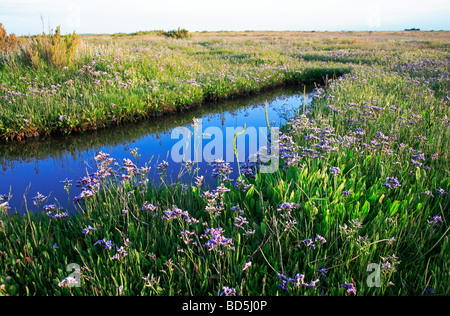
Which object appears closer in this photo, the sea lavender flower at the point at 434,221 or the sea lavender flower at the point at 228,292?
the sea lavender flower at the point at 228,292

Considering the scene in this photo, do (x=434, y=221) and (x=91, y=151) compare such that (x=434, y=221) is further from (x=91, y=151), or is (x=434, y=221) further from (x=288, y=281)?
(x=91, y=151)

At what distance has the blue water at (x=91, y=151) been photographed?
4652mm

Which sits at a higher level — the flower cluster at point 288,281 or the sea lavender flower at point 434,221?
the sea lavender flower at point 434,221

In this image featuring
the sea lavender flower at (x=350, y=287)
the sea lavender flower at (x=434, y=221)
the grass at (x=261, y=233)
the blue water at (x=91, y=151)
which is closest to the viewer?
the sea lavender flower at (x=350, y=287)

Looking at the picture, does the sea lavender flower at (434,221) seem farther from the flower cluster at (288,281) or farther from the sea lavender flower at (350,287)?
the flower cluster at (288,281)

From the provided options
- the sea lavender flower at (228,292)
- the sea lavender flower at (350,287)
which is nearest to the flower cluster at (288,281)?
the sea lavender flower at (350,287)

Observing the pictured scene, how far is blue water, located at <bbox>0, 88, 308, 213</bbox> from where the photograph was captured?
15.3 feet

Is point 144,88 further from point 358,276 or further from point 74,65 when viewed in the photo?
point 358,276

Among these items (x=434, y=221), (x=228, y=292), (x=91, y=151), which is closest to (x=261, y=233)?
(x=228, y=292)

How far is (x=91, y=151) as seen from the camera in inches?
241

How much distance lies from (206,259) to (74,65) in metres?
9.48

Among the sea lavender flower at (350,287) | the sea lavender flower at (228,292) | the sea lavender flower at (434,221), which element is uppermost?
the sea lavender flower at (434,221)
